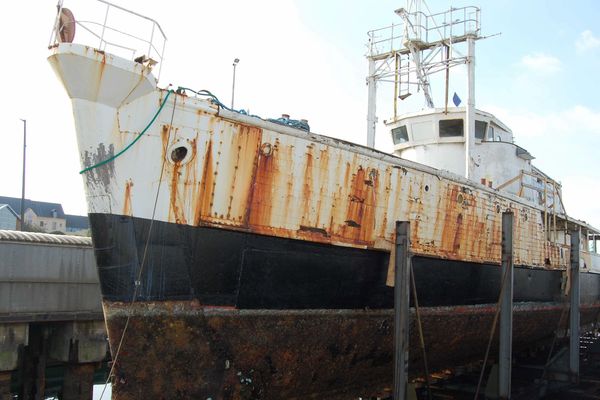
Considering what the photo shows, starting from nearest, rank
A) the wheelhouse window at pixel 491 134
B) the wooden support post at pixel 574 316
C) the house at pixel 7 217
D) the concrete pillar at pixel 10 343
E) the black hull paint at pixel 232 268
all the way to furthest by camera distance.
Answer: the black hull paint at pixel 232 268 → the concrete pillar at pixel 10 343 → the wooden support post at pixel 574 316 → the wheelhouse window at pixel 491 134 → the house at pixel 7 217

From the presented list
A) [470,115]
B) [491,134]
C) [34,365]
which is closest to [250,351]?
[34,365]

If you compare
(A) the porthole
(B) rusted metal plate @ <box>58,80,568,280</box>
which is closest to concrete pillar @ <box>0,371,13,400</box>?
(B) rusted metal plate @ <box>58,80,568,280</box>

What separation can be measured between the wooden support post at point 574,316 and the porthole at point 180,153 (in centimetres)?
827

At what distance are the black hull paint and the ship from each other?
0.01 m

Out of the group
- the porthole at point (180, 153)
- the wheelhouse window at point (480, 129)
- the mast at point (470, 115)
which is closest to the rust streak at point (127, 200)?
the porthole at point (180, 153)

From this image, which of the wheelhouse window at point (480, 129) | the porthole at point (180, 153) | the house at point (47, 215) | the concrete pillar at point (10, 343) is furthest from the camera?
the house at point (47, 215)

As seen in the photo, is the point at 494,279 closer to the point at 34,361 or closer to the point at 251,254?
the point at 251,254

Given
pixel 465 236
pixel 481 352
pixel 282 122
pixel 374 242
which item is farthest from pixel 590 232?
pixel 282 122

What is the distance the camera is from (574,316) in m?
9.78

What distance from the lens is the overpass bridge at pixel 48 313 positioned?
8.88m

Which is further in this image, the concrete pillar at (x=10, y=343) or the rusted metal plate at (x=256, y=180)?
the concrete pillar at (x=10, y=343)

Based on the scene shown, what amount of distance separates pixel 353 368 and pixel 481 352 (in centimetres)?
426

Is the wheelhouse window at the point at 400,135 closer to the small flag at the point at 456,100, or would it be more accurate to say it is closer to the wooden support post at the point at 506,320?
the small flag at the point at 456,100

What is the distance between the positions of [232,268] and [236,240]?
313 mm
